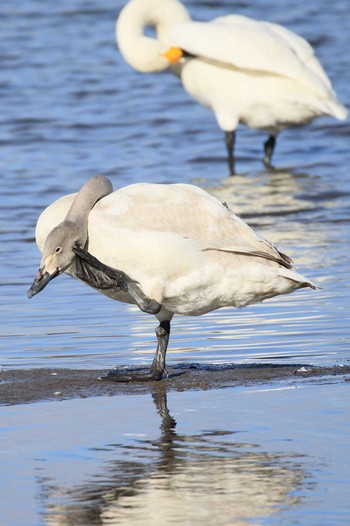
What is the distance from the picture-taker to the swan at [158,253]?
21.5ft

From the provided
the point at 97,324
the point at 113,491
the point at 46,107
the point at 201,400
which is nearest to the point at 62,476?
the point at 113,491

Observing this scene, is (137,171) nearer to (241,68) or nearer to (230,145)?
(230,145)

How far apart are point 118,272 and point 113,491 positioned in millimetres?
1921

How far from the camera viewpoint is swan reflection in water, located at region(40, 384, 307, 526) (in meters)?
4.55

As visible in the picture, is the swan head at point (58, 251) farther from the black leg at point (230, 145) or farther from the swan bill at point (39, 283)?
the black leg at point (230, 145)

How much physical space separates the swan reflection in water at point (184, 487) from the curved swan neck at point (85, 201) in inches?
57.1

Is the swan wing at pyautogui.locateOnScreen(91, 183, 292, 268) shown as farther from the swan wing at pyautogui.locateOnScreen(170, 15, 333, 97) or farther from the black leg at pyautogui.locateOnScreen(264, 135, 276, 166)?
the black leg at pyautogui.locateOnScreen(264, 135, 276, 166)

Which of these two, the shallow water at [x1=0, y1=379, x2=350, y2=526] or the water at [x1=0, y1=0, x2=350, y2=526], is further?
the water at [x1=0, y1=0, x2=350, y2=526]

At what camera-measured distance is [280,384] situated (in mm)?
6336

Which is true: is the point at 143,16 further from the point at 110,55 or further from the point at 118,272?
the point at 118,272

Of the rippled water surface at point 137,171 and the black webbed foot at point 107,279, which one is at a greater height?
the black webbed foot at point 107,279

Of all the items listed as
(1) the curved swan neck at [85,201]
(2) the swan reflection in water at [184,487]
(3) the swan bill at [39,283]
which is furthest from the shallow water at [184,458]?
(1) the curved swan neck at [85,201]

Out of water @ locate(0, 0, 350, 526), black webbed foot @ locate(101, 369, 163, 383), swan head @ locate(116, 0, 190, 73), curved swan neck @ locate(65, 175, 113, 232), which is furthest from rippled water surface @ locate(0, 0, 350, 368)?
swan head @ locate(116, 0, 190, 73)

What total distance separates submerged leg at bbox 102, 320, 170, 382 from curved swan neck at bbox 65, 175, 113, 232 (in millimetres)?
676
